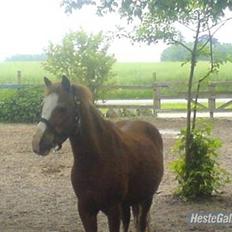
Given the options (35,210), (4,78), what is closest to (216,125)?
(35,210)

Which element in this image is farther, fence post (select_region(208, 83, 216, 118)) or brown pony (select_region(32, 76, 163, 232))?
fence post (select_region(208, 83, 216, 118))

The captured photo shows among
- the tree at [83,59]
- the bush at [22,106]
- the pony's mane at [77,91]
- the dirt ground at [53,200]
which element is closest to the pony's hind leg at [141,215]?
the dirt ground at [53,200]

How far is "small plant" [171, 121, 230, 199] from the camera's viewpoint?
25.2 ft

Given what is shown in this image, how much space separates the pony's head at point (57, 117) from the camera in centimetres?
404

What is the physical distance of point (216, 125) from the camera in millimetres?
17250

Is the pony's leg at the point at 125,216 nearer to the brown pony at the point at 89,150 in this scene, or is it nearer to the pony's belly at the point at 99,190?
the brown pony at the point at 89,150

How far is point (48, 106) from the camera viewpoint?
414 cm

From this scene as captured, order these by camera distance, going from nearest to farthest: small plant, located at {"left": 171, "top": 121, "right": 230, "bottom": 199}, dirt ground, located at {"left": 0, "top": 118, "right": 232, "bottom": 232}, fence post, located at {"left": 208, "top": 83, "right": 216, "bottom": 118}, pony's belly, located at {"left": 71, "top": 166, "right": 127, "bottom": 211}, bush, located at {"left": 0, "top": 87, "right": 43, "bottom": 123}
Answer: pony's belly, located at {"left": 71, "top": 166, "right": 127, "bottom": 211} → dirt ground, located at {"left": 0, "top": 118, "right": 232, "bottom": 232} → small plant, located at {"left": 171, "top": 121, "right": 230, "bottom": 199} → bush, located at {"left": 0, "top": 87, "right": 43, "bottom": 123} → fence post, located at {"left": 208, "top": 83, "right": 216, "bottom": 118}

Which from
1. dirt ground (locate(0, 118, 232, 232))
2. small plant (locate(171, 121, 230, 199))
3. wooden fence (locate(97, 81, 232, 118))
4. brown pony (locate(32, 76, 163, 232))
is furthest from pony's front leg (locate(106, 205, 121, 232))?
wooden fence (locate(97, 81, 232, 118))

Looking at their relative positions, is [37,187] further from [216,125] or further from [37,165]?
[216,125]

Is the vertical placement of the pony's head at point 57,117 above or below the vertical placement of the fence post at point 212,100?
above

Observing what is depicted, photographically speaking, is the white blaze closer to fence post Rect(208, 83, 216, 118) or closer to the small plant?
the small plant

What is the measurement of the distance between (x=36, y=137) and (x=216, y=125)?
45.1ft

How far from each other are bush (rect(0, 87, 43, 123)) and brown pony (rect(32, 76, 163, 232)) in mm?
13960
